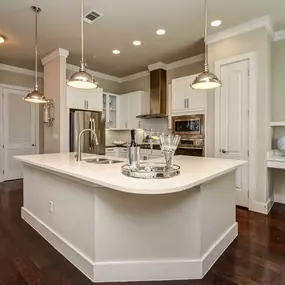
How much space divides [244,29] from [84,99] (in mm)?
3474

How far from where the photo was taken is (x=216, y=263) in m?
2.00

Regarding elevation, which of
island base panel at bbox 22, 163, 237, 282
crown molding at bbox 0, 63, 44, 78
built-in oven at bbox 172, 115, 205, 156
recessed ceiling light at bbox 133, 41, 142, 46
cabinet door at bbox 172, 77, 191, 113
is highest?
recessed ceiling light at bbox 133, 41, 142, 46

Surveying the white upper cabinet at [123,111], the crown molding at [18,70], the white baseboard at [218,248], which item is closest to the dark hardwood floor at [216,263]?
the white baseboard at [218,248]

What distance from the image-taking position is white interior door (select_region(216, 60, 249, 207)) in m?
3.47

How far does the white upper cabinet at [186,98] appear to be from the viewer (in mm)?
4203

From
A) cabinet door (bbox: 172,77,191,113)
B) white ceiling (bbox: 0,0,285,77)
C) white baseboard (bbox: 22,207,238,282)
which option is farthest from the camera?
cabinet door (bbox: 172,77,191,113)

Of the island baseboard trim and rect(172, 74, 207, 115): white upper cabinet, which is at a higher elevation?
rect(172, 74, 207, 115): white upper cabinet

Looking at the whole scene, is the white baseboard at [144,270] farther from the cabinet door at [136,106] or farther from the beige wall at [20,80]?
the beige wall at [20,80]

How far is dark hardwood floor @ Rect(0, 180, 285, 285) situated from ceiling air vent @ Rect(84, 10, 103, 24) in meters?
2.98

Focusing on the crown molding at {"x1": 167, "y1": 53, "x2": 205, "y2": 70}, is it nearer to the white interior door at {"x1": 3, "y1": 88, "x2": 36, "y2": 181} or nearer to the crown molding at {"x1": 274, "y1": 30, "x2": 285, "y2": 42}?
the crown molding at {"x1": 274, "y1": 30, "x2": 285, "y2": 42}

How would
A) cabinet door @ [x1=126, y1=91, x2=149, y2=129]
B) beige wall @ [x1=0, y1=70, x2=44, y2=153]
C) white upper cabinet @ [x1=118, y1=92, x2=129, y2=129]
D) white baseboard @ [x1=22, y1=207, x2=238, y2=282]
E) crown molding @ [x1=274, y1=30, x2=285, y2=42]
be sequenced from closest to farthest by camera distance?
1. white baseboard @ [x1=22, y1=207, x2=238, y2=282]
2. crown molding @ [x1=274, y1=30, x2=285, y2=42]
3. beige wall @ [x1=0, y1=70, x2=44, y2=153]
4. cabinet door @ [x1=126, y1=91, x2=149, y2=129]
5. white upper cabinet @ [x1=118, y1=92, x2=129, y2=129]

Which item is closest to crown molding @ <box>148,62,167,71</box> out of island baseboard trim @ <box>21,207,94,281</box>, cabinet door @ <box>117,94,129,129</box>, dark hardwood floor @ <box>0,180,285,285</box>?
cabinet door @ <box>117,94,129,129</box>

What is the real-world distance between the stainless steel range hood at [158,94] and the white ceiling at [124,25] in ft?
1.52

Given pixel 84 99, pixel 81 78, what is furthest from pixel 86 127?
pixel 81 78
